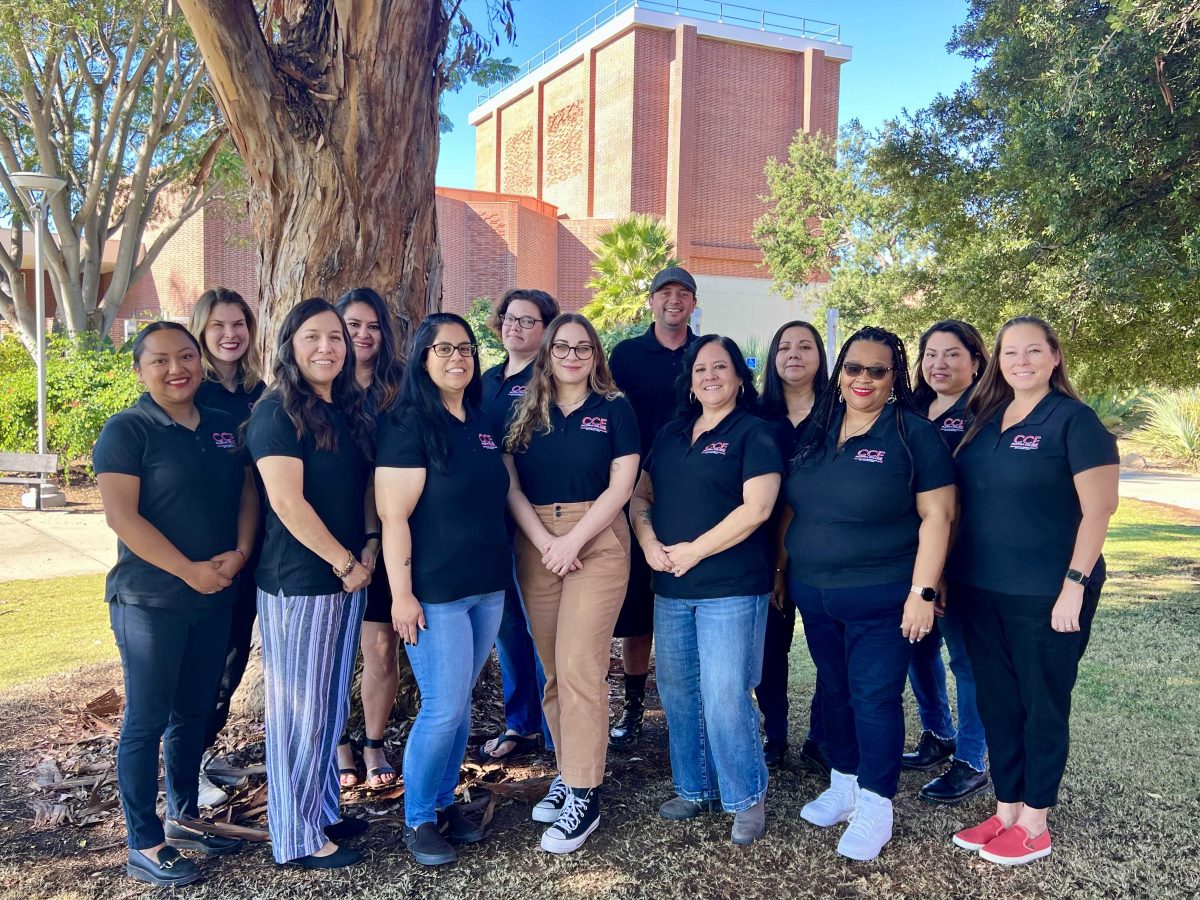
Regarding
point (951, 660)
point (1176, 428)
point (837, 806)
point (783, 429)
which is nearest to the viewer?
point (837, 806)

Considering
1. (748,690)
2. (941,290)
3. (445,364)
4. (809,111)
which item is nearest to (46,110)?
(941,290)

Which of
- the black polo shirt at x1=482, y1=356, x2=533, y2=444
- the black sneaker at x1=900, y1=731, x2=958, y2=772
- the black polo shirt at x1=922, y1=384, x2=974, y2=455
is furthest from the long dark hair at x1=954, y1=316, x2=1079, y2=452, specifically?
the black polo shirt at x1=482, y1=356, x2=533, y2=444

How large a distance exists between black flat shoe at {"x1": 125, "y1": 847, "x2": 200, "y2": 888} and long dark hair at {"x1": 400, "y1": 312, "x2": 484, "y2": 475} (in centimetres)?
171

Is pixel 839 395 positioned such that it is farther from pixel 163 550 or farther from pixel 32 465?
pixel 32 465

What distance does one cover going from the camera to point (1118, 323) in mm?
8078

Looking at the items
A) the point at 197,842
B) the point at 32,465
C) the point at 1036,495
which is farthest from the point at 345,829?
the point at 32,465

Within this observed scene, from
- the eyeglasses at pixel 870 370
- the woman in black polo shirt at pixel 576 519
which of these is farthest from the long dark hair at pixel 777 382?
the woman in black polo shirt at pixel 576 519

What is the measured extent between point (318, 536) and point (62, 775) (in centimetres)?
218

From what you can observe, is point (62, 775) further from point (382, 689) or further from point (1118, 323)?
point (1118, 323)

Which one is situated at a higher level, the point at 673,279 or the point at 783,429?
the point at 673,279

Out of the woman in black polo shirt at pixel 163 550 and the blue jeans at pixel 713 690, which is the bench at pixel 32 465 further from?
the blue jeans at pixel 713 690

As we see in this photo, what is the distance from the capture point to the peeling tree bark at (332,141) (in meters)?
4.42

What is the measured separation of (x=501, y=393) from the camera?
435 centimetres

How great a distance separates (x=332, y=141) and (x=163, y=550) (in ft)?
7.62
